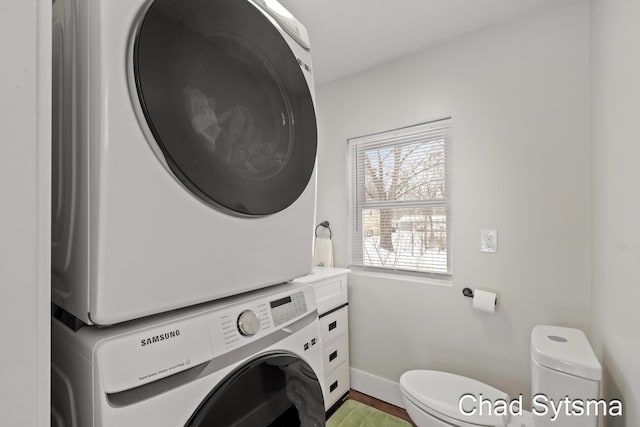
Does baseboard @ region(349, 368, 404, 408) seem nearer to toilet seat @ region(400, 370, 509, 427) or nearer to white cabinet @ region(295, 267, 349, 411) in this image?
white cabinet @ region(295, 267, 349, 411)

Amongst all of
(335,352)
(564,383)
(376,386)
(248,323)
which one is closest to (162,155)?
(248,323)

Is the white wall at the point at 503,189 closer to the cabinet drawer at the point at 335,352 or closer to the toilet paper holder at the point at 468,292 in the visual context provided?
the toilet paper holder at the point at 468,292

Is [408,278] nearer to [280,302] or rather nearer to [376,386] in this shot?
[376,386]

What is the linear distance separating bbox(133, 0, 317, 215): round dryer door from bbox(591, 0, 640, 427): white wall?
1.02m

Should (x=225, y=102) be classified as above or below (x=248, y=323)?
above

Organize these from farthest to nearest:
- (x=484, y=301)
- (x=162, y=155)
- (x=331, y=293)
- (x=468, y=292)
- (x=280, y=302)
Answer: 1. (x=331, y=293)
2. (x=468, y=292)
3. (x=484, y=301)
4. (x=280, y=302)
5. (x=162, y=155)

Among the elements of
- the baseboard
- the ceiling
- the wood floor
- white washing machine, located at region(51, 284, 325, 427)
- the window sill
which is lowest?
the wood floor

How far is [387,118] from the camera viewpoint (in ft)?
7.04

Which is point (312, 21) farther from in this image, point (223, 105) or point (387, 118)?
point (223, 105)

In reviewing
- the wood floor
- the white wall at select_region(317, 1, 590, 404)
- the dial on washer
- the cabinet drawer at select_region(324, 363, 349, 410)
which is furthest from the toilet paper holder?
the dial on washer

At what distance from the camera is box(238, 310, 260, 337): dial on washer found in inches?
26.0

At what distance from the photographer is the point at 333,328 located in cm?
207

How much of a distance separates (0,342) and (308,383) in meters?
0.66

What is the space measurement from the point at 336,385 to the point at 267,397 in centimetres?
157
